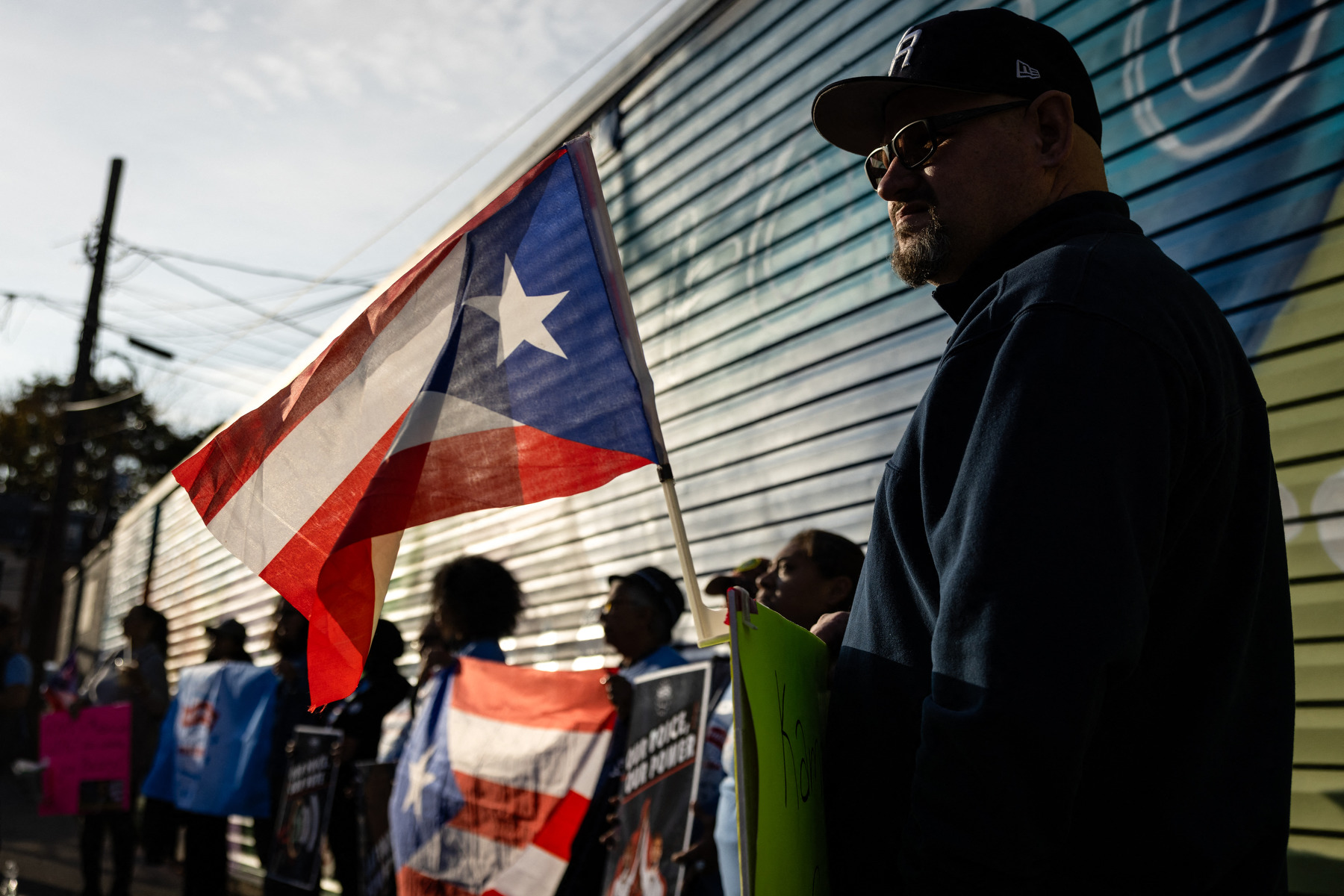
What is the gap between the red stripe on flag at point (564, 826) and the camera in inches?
162

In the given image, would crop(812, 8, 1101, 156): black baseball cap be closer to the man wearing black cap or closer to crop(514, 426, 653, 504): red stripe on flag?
the man wearing black cap

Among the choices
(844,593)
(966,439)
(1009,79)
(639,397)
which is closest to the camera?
(966,439)

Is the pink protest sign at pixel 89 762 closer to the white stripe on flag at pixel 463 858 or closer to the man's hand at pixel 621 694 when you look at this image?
the white stripe on flag at pixel 463 858

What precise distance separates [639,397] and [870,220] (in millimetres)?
2475

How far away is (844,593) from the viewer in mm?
3723

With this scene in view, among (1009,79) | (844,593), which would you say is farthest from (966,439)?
(844,593)

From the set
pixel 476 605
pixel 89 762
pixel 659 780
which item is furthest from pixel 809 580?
pixel 89 762

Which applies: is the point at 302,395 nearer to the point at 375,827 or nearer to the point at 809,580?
the point at 809,580

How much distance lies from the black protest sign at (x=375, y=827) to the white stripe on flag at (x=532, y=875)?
1.16 m

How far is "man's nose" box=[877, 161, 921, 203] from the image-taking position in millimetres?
1611

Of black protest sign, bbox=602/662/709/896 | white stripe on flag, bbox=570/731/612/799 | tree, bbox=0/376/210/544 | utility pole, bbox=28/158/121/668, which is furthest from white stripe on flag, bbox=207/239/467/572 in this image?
tree, bbox=0/376/210/544

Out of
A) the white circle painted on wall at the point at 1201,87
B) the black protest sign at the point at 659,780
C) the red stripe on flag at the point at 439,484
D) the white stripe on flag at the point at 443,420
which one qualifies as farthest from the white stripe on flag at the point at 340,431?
the white circle painted on wall at the point at 1201,87

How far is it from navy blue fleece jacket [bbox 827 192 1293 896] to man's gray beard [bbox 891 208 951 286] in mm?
165

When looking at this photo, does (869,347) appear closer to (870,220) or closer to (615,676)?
(870,220)
